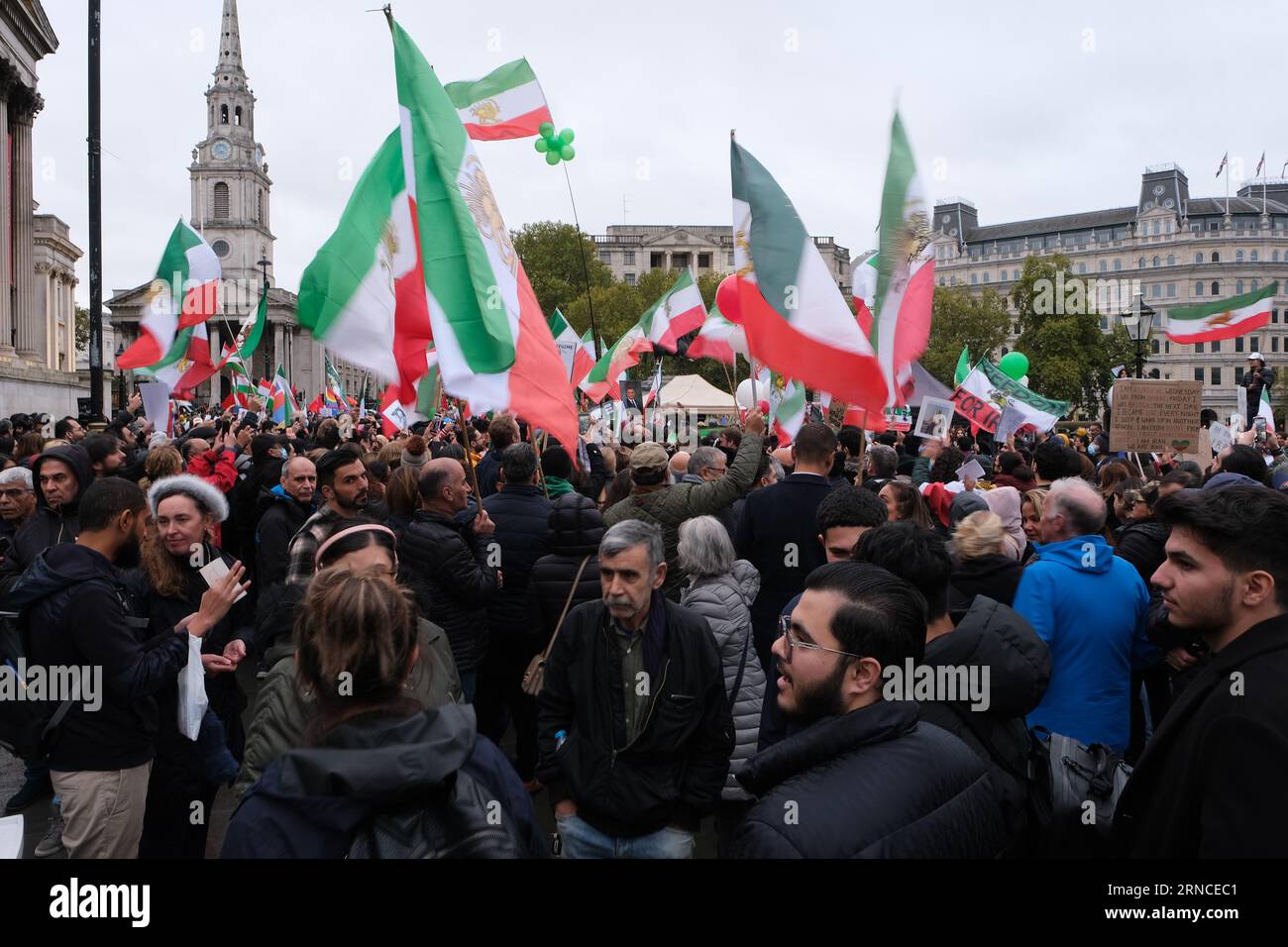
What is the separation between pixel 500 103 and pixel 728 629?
491cm

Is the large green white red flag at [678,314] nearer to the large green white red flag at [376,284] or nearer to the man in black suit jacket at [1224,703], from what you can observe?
the large green white red flag at [376,284]

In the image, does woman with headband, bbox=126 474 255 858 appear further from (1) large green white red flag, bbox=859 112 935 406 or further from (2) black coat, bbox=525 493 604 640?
(1) large green white red flag, bbox=859 112 935 406

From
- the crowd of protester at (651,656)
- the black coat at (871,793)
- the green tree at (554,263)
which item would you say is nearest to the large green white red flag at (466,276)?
the crowd of protester at (651,656)

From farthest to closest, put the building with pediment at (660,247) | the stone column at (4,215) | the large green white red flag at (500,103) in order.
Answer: the building with pediment at (660,247) < the stone column at (4,215) < the large green white red flag at (500,103)

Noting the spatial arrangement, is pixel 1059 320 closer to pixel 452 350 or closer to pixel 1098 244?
pixel 1098 244

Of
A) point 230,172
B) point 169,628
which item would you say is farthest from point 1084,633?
point 230,172

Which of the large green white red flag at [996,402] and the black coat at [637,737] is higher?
the large green white red flag at [996,402]

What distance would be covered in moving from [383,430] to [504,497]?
1355 centimetres

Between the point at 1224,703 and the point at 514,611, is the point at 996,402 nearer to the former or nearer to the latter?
the point at 514,611

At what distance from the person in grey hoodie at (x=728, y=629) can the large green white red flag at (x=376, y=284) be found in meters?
2.13

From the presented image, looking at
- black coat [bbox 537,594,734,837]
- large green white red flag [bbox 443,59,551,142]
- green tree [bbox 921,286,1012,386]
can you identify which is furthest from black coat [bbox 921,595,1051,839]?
green tree [bbox 921,286,1012,386]

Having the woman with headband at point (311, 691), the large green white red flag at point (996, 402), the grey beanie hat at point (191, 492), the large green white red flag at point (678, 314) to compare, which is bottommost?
the woman with headband at point (311, 691)

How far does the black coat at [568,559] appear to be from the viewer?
194 inches

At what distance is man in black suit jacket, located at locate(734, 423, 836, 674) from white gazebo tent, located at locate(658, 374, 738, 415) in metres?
19.7
